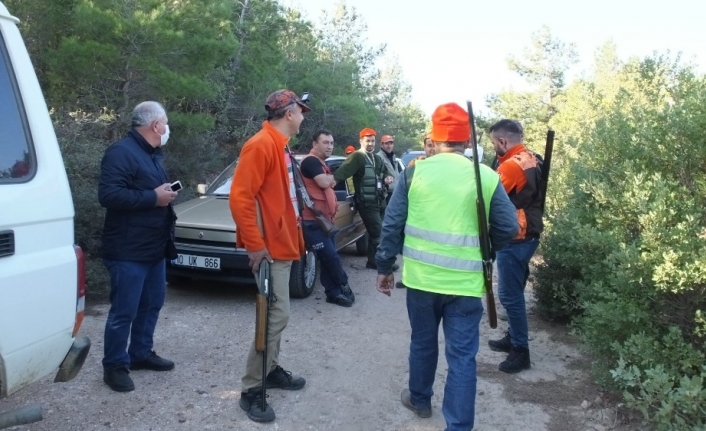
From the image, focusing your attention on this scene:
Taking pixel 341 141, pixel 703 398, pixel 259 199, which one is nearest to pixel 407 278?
pixel 259 199

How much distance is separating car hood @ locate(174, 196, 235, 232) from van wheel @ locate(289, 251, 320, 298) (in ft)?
3.08

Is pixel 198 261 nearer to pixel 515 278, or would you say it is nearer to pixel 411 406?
pixel 411 406

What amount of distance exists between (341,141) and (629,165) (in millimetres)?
20532

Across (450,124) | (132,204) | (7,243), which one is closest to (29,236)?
(7,243)

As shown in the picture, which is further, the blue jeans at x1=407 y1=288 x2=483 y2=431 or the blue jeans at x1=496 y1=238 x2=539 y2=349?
the blue jeans at x1=496 y1=238 x2=539 y2=349

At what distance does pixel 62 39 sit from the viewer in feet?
27.7

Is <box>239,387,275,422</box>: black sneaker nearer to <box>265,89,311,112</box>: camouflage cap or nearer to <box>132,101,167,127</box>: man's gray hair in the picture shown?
<box>265,89,311,112</box>: camouflage cap

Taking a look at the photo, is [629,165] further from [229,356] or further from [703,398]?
[229,356]

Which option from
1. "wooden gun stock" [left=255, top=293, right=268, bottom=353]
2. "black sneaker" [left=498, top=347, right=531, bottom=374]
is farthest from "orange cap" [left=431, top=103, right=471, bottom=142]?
"black sneaker" [left=498, top=347, right=531, bottom=374]

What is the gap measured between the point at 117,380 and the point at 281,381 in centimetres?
115

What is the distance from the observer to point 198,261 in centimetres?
643

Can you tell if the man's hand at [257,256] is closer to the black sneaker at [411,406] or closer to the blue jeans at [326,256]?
the black sneaker at [411,406]

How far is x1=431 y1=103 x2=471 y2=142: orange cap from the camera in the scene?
11.8 ft

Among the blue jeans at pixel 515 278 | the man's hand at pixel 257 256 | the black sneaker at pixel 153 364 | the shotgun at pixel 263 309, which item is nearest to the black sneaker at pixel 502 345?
the blue jeans at pixel 515 278
